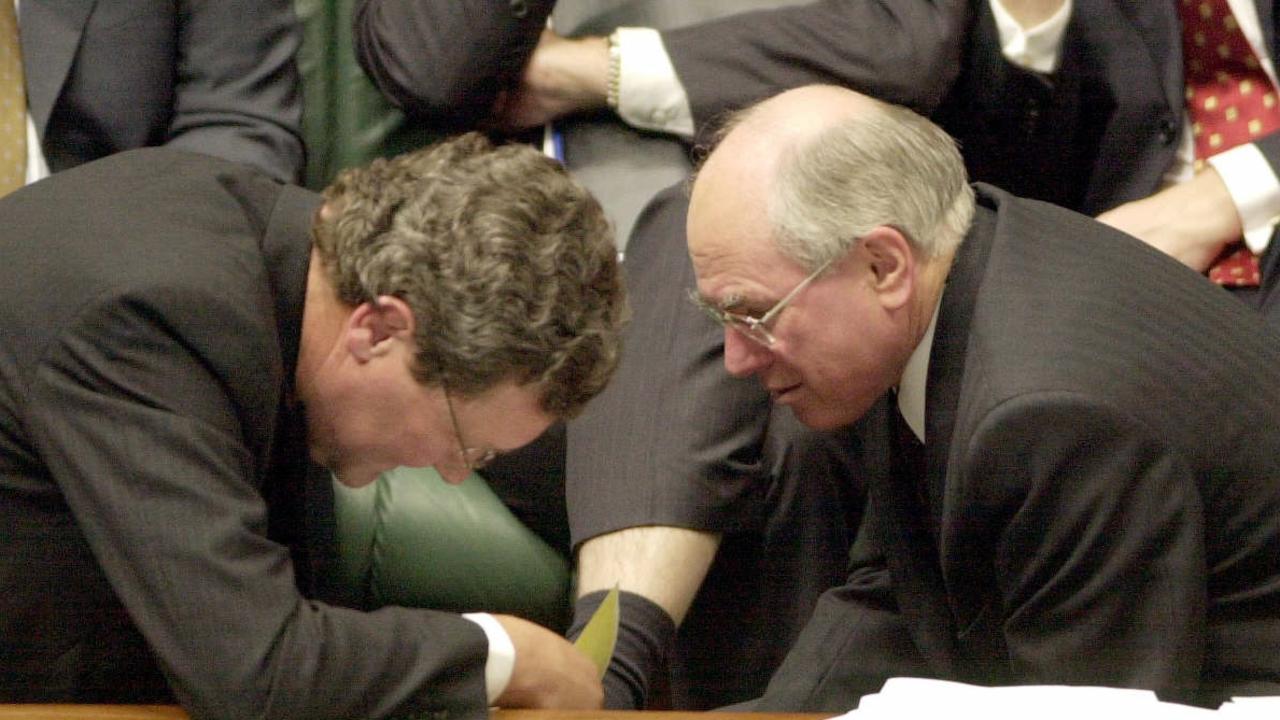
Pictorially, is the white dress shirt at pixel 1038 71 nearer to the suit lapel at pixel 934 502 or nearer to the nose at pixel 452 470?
the suit lapel at pixel 934 502

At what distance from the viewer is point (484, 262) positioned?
145 centimetres

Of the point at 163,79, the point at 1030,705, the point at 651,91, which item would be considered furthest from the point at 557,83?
the point at 1030,705

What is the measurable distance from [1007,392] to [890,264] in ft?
0.77

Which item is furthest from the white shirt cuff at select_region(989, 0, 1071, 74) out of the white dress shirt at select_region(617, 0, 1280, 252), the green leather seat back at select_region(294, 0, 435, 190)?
the green leather seat back at select_region(294, 0, 435, 190)

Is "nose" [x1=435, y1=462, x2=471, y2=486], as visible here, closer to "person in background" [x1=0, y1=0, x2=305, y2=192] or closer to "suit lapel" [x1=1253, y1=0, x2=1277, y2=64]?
"person in background" [x1=0, y1=0, x2=305, y2=192]

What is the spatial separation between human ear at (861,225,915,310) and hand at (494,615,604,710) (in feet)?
1.46

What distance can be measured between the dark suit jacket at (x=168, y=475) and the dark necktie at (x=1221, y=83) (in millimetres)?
1379

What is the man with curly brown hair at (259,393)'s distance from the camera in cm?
132

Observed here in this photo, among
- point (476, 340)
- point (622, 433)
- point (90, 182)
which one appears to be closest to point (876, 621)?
point (622, 433)

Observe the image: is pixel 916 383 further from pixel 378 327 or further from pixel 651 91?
pixel 651 91

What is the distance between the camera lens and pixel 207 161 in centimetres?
161

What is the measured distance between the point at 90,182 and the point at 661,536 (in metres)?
0.74

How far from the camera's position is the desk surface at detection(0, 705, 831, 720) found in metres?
1.24

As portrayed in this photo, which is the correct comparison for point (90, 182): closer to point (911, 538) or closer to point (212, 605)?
point (212, 605)
